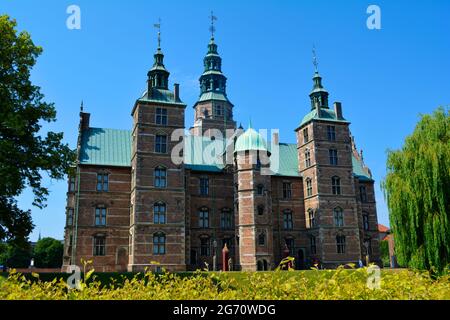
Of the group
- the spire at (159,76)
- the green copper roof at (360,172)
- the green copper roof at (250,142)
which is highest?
the spire at (159,76)

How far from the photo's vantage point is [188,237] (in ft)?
119

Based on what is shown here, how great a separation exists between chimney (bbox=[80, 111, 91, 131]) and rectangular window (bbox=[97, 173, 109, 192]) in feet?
19.3

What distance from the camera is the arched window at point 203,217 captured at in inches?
1513

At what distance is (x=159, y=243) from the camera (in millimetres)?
33969

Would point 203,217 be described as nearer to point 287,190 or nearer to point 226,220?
point 226,220

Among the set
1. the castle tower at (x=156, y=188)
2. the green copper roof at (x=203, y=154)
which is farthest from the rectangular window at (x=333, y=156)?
the castle tower at (x=156, y=188)

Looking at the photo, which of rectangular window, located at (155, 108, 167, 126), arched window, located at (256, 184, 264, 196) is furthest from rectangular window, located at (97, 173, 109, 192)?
arched window, located at (256, 184, 264, 196)

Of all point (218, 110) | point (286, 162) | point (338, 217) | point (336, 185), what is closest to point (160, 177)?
point (286, 162)

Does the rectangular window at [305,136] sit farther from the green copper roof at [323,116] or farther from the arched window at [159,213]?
the arched window at [159,213]

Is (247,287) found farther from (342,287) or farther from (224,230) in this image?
(224,230)

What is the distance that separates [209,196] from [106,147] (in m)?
11.1

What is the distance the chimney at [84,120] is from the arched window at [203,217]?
1419cm
